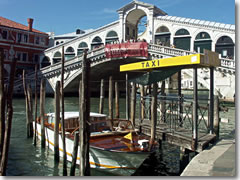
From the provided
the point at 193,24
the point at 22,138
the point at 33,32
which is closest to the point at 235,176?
the point at 22,138

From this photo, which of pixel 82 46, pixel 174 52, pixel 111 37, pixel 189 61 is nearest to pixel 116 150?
pixel 189 61

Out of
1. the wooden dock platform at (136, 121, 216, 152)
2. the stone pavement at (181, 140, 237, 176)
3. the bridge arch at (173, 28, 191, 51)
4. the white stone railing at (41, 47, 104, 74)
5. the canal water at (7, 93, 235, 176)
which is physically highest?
the bridge arch at (173, 28, 191, 51)

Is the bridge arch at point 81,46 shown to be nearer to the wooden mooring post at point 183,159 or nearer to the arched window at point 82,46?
the arched window at point 82,46

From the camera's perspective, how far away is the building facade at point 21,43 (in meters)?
19.7

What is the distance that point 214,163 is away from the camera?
13.3 feet

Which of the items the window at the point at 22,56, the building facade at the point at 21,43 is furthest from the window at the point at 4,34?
the window at the point at 22,56

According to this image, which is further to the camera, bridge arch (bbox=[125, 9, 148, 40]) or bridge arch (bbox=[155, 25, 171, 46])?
bridge arch (bbox=[125, 9, 148, 40])

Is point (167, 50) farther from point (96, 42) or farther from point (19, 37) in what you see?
point (19, 37)

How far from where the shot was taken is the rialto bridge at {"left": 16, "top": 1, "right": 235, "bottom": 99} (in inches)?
561

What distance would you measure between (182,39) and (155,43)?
2.00 metres

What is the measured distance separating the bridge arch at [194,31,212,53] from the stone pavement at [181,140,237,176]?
12090 millimetres

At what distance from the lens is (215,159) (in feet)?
14.0

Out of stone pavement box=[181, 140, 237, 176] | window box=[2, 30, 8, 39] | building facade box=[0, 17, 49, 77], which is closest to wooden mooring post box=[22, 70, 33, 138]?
stone pavement box=[181, 140, 237, 176]

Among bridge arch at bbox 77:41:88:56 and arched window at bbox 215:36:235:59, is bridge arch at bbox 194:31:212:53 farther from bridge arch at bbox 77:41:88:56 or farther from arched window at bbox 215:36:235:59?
bridge arch at bbox 77:41:88:56
